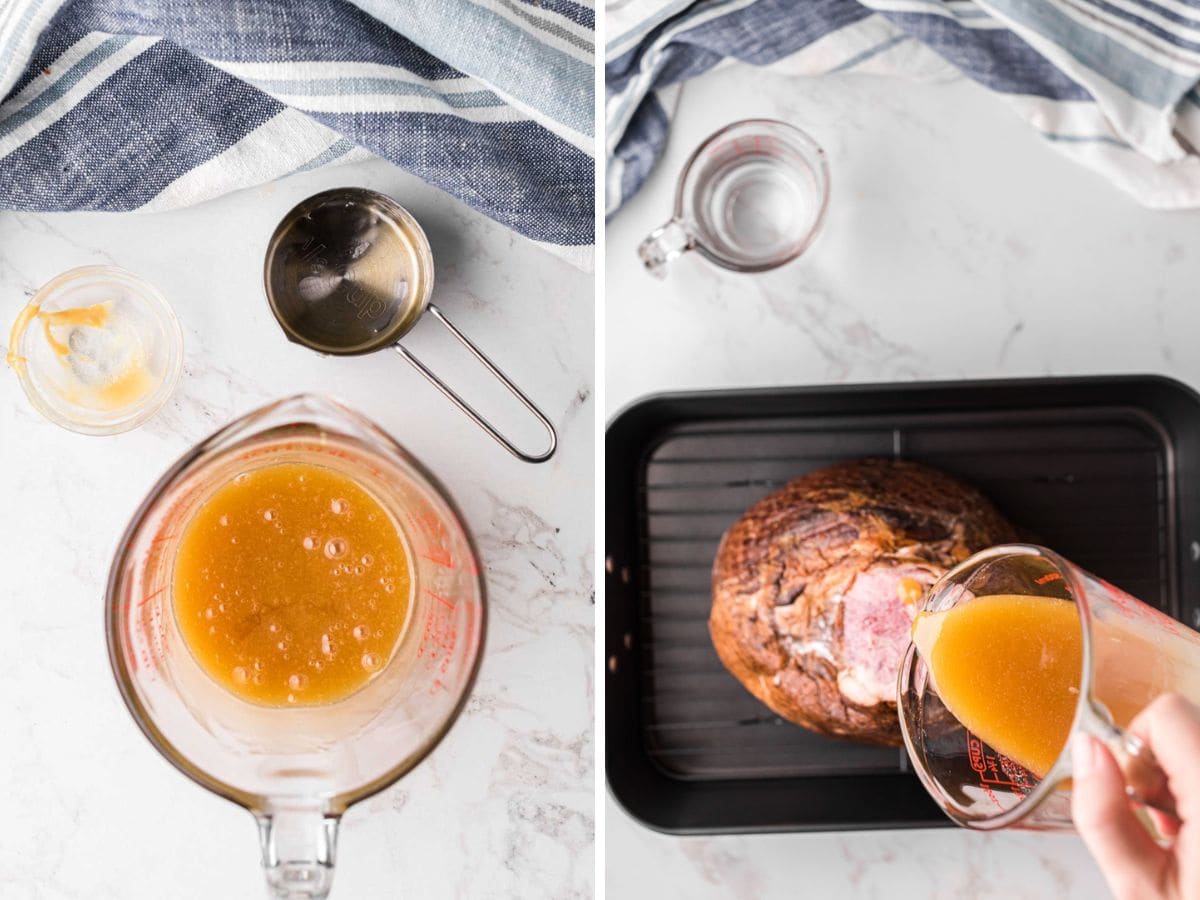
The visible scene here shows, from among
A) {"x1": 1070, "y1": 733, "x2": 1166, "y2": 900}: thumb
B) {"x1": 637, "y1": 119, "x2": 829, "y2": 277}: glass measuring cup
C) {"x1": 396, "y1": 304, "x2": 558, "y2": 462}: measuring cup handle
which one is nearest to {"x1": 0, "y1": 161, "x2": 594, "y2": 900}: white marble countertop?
{"x1": 396, "y1": 304, "x2": 558, "y2": 462}: measuring cup handle

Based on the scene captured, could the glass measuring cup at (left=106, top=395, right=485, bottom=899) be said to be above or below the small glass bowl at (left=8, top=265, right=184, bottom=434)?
below

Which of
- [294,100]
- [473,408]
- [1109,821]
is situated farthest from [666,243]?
A: [1109,821]

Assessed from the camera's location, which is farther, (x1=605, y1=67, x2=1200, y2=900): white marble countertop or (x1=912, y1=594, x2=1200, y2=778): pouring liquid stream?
(x1=605, y1=67, x2=1200, y2=900): white marble countertop

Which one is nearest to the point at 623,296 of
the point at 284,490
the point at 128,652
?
the point at 284,490

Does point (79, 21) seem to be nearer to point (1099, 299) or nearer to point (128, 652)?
point (128, 652)

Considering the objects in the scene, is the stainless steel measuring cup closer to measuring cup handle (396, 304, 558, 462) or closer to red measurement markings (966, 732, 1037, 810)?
measuring cup handle (396, 304, 558, 462)
